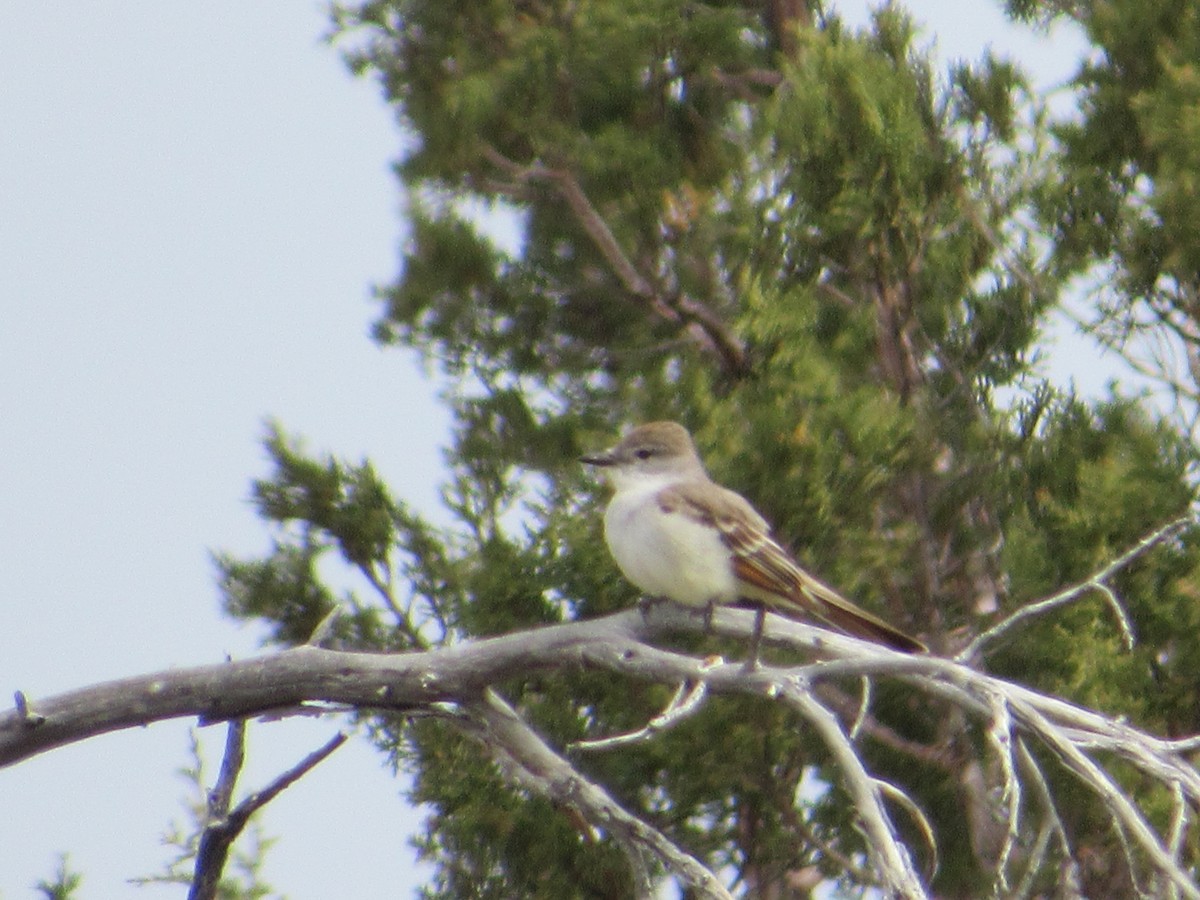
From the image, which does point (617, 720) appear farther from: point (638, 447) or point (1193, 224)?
point (1193, 224)

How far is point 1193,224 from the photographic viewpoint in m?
5.97

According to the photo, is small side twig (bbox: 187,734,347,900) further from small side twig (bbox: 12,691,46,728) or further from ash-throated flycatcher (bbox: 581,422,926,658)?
ash-throated flycatcher (bbox: 581,422,926,658)

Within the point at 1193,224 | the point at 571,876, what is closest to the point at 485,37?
the point at 1193,224

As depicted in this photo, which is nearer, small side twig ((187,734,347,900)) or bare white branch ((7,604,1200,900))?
bare white branch ((7,604,1200,900))

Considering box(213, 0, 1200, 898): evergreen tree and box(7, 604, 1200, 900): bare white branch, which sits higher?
box(213, 0, 1200, 898): evergreen tree

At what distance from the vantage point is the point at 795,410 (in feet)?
18.0

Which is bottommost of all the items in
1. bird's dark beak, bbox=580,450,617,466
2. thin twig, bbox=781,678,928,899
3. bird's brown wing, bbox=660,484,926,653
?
thin twig, bbox=781,678,928,899

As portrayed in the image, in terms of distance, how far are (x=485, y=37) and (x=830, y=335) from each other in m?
2.12

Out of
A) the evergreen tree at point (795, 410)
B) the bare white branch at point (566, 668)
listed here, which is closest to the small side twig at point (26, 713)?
the bare white branch at point (566, 668)

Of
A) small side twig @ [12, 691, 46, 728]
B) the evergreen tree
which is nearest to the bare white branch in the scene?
small side twig @ [12, 691, 46, 728]

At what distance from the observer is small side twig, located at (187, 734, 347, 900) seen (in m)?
4.12

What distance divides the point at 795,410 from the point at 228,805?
86.3 inches

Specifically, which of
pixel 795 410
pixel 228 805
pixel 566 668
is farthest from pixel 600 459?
pixel 228 805

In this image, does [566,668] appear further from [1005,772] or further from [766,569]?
[1005,772]
